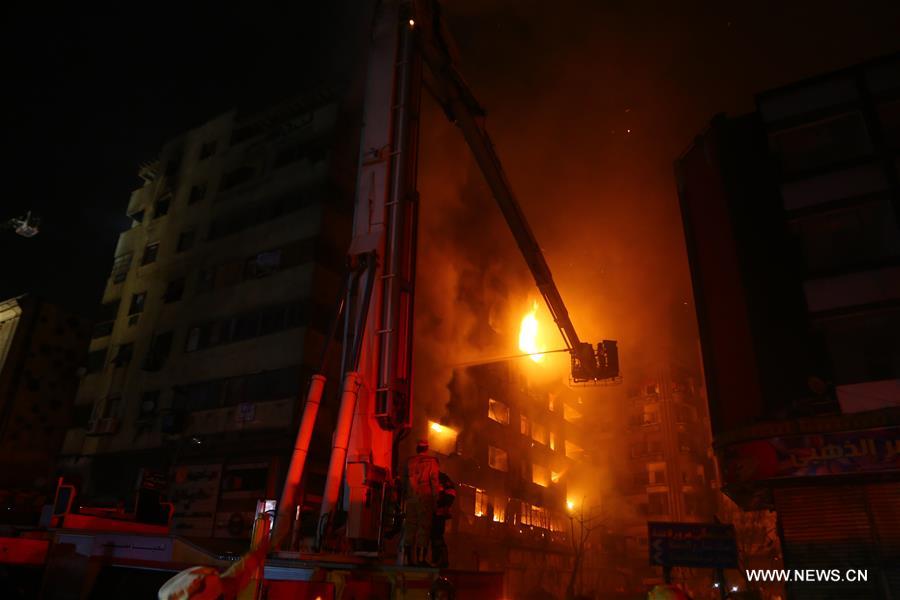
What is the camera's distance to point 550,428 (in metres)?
46.9

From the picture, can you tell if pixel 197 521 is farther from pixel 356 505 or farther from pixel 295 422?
pixel 356 505

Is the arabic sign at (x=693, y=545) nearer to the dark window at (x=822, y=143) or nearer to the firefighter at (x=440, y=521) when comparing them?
the firefighter at (x=440, y=521)

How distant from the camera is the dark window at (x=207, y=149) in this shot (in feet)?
110

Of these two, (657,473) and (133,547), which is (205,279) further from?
(657,473)

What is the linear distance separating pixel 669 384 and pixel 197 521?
4917 centimetres

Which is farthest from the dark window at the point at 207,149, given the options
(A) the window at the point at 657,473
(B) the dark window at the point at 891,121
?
(A) the window at the point at 657,473

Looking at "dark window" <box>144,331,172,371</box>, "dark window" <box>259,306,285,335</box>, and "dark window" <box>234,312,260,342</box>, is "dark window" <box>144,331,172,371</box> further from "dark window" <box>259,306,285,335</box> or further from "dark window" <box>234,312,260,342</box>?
"dark window" <box>259,306,285,335</box>

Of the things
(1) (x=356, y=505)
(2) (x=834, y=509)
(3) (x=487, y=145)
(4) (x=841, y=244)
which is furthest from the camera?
(3) (x=487, y=145)

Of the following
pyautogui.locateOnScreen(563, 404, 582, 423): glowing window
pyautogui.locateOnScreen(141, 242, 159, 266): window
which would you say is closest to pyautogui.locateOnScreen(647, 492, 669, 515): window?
pyautogui.locateOnScreen(563, 404, 582, 423): glowing window

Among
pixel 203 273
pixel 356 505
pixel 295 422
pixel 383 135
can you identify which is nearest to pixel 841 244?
pixel 383 135

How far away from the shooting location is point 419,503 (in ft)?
30.9

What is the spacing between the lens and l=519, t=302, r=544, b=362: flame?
41.7 meters

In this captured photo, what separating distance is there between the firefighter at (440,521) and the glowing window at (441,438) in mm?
20701

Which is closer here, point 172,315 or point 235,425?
point 235,425
